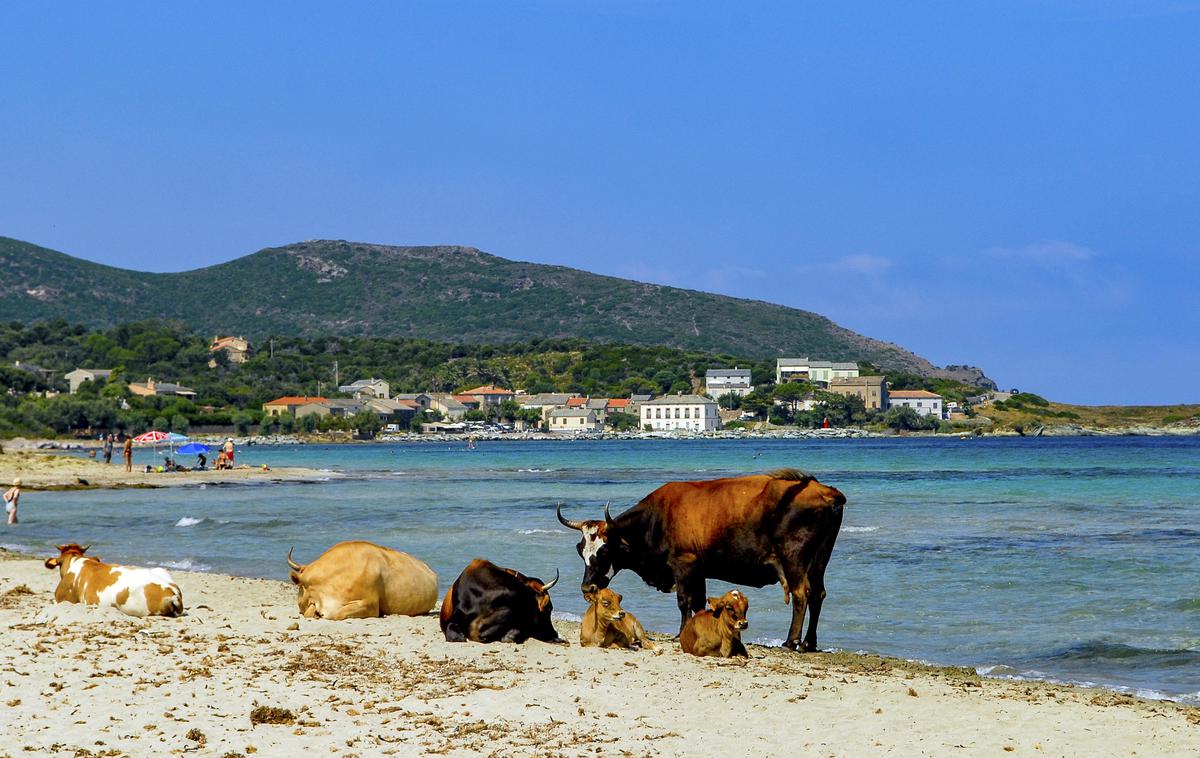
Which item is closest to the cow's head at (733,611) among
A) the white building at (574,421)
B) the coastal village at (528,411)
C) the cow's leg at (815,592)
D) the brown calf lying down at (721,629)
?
the brown calf lying down at (721,629)

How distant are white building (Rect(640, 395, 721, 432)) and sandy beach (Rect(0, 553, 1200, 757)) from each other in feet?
566

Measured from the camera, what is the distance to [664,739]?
7.71 metres

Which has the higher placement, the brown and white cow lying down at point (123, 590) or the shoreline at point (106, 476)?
the brown and white cow lying down at point (123, 590)

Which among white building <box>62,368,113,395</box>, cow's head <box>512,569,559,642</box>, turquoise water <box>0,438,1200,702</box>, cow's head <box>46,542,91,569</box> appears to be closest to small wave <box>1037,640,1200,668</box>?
turquoise water <box>0,438,1200,702</box>

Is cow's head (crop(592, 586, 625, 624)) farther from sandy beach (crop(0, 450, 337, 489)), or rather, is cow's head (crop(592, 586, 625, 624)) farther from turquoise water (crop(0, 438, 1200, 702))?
sandy beach (crop(0, 450, 337, 489))

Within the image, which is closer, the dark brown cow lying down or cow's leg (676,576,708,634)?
the dark brown cow lying down

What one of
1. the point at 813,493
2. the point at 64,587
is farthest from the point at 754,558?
the point at 64,587

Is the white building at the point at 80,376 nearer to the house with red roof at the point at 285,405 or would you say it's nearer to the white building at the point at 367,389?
the house with red roof at the point at 285,405

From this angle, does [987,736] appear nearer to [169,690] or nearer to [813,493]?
[813,493]

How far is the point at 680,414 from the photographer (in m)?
187

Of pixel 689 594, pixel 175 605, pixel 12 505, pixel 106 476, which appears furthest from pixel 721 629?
pixel 106 476

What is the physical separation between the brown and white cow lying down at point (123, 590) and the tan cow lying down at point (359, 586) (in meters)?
1.15

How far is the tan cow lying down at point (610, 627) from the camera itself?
437 inches

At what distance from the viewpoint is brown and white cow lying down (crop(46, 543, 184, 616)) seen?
40.4 feet
